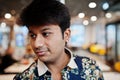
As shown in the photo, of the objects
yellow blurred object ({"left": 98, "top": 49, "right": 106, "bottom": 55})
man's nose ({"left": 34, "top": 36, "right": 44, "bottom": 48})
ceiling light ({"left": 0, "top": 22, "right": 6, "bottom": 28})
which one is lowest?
yellow blurred object ({"left": 98, "top": 49, "right": 106, "bottom": 55})

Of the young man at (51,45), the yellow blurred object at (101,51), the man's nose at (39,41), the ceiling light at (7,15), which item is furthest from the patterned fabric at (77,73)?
the ceiling light at (7,15)

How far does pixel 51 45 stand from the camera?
86 centimetres

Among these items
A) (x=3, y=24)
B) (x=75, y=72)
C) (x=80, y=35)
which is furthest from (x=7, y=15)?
(x=75, y=72)

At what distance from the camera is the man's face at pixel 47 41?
853mm

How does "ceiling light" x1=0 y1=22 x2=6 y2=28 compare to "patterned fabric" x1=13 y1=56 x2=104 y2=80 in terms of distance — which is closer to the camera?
"patterned fabric" x1=13 y1=56 x2=104 y2=80

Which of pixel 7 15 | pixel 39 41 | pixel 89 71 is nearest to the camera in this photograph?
pixel 39 41

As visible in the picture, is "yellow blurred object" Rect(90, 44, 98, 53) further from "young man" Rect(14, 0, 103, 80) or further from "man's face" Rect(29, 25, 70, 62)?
"man's face" Rect(29, 25, 70, 62)

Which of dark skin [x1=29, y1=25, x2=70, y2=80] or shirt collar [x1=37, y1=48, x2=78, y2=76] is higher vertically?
dark skin [x1=29, y1=25, x2=70, y2=80]

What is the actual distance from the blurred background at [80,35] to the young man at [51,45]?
0.82 feet

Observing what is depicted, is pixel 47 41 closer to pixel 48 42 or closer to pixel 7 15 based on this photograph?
pixel 48 42

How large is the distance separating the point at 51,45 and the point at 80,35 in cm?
43

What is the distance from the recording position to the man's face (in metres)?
0.85

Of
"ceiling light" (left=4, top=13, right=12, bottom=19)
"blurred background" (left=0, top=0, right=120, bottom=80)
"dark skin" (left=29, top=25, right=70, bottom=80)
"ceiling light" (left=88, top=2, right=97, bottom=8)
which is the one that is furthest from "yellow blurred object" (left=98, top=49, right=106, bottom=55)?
"ceiling light" (left=4, top=13, right=12, bottom=19)

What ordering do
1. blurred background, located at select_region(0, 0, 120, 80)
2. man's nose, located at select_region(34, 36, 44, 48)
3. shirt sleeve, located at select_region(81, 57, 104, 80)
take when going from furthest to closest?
blurred background, located at select_region(0, 0, 120, 80) → shirt sleeve, located at select_region(81, 57, 104, 80) → man's nose, located at select_region(34, 36, 44, 48)
